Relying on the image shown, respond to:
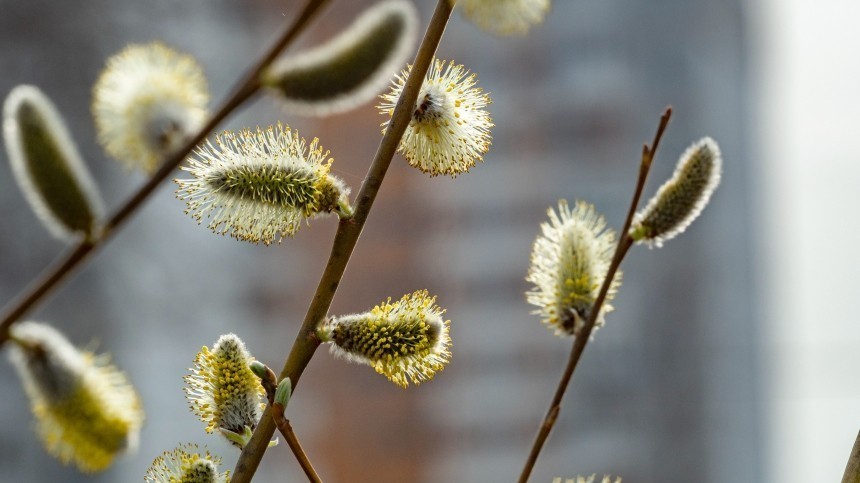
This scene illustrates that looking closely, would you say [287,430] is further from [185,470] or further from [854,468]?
[854,468]

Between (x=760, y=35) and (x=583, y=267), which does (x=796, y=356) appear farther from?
(x=583, y=267)

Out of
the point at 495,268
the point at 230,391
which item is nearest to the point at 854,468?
the point at 230,391

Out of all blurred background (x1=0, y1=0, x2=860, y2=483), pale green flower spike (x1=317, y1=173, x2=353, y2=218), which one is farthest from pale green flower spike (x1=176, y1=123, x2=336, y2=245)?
blurred background (x1=0, y1=0, x2=860, y2=483)

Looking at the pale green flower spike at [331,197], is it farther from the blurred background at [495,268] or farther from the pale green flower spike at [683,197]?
the blurred background at [495,268]

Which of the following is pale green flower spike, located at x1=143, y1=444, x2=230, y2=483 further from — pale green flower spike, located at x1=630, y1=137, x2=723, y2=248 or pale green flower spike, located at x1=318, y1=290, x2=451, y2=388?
pale green flower spike, located at x1=630, y1=137, x2=723, y2=248

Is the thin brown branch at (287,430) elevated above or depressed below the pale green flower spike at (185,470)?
above

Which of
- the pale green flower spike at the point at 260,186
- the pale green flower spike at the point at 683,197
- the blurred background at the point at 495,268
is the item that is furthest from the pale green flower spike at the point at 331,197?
the blurred background at the point at 495,268

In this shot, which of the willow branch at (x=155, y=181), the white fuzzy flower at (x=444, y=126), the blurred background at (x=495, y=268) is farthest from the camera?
the blurred background at (x=495, y=268)
